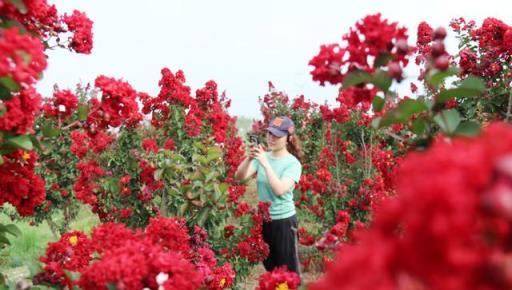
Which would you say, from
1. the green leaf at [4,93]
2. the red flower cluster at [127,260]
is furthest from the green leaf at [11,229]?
the green leaf at [4,93]

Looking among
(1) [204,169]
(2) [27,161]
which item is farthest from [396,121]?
(1) [204,169]

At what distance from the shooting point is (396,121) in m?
1.35

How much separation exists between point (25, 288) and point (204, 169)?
2.01 metres

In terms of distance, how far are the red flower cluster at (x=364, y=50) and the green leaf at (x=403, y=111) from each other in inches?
4.6

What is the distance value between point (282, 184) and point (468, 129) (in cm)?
218

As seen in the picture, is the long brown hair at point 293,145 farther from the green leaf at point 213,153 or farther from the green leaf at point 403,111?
the green leaf at point 403,111

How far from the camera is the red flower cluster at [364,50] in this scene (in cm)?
132

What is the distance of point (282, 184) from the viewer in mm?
3406

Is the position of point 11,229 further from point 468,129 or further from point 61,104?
point 468,129

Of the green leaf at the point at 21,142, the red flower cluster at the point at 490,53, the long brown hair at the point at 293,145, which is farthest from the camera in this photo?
the red flower cluster at the point at 490,53

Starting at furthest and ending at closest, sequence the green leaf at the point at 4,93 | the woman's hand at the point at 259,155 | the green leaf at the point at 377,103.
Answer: the woman's hand at the point at 259,155 → the green leaf at the point at 4,93 → the green leaf at the point at 377,103

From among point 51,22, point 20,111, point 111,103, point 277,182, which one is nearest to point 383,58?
point 20,111

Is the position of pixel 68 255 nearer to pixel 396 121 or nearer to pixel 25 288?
pixel 25 288

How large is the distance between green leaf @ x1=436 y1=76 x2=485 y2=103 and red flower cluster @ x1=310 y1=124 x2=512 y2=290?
740 millimetres
